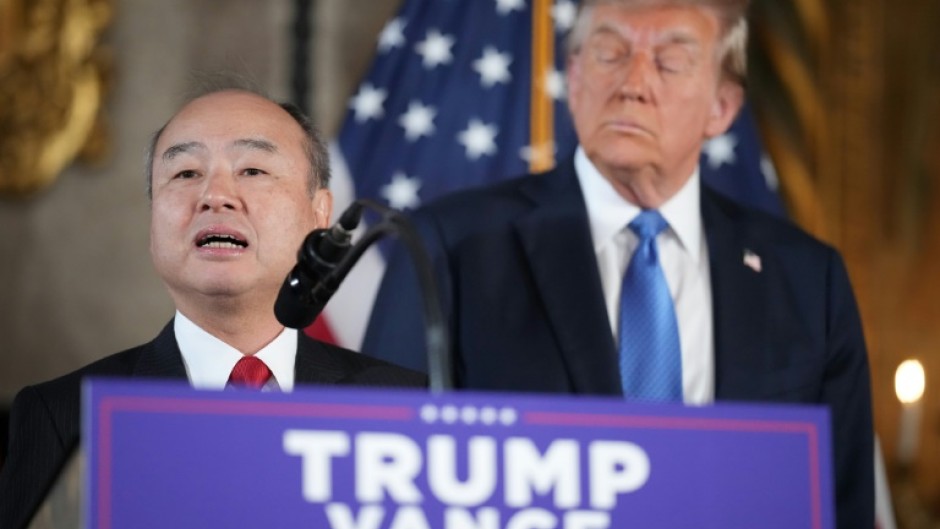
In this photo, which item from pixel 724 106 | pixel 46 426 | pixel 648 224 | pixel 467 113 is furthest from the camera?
pixel 467 113

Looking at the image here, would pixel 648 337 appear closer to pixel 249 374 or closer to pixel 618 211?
pixel 618 211

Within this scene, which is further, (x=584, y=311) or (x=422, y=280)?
(x=584, y=311)

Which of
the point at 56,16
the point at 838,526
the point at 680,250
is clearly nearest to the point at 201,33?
the point at 56,16

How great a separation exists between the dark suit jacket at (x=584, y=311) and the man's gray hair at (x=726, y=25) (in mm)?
292

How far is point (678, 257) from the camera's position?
141 inches

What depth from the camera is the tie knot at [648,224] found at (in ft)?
11.7

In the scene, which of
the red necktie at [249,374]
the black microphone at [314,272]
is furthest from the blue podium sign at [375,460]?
the red necktie at [249,374]

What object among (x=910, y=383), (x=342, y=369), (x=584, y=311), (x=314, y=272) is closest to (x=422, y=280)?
(x=314, y=272)

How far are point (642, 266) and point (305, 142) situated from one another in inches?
42.0

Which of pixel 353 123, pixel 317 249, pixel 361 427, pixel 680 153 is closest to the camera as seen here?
pixel 361 427

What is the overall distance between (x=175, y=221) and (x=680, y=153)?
1.48 meters

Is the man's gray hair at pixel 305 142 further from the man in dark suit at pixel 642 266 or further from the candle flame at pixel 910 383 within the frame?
the candle flame at pixel 910 383

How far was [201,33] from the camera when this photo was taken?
17.3ft

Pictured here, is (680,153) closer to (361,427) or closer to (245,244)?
(245,244)
